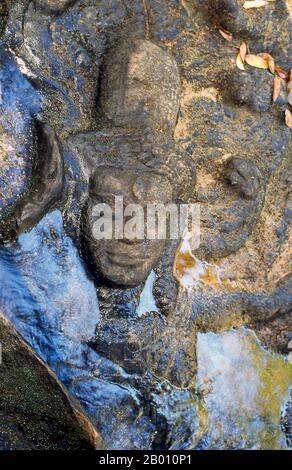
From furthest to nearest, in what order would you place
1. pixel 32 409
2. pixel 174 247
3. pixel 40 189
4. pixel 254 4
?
pixel 254 4 → pixel 174 247 → pixel 40 189 → pixel 32 409

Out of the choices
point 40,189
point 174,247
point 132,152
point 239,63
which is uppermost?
point 239,63

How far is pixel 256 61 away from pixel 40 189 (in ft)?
5.98

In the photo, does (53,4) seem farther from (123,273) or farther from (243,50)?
(123,273)

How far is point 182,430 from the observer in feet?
12.1

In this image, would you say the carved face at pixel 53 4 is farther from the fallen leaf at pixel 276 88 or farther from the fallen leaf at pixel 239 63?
the fallen leaf at pixel 276 88

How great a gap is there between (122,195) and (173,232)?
1.60ft

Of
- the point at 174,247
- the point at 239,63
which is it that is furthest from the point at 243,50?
the point at 174,247

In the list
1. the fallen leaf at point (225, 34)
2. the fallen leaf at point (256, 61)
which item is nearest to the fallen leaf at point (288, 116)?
the fallen leaf at point (256, 61)

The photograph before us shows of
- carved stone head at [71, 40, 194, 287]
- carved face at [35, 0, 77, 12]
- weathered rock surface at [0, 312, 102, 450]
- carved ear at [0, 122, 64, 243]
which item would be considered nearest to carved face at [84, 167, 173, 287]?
carved stone head at [71, 40, 194, 287]

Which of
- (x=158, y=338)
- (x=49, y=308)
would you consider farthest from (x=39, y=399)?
(x=158, y=338)

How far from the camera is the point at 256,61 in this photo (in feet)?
13.9

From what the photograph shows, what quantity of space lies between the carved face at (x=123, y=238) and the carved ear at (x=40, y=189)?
0.22 metres

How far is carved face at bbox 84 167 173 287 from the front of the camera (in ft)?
11.5

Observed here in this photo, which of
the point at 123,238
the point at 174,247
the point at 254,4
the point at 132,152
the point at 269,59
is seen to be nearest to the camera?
the point at 123,238
